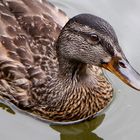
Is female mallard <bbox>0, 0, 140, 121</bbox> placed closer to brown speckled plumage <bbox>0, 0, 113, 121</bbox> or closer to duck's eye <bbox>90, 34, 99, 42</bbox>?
brown speckled plumage <bbox>0, 0, 113, 121</bbox>

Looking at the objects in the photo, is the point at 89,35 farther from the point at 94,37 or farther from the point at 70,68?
the point at 70,68

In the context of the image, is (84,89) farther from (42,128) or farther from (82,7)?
(82,7)

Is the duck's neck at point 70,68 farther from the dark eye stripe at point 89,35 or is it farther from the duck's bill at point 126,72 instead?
the duck's bill at point 126,72

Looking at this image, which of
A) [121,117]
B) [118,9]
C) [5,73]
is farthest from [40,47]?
[118,9]

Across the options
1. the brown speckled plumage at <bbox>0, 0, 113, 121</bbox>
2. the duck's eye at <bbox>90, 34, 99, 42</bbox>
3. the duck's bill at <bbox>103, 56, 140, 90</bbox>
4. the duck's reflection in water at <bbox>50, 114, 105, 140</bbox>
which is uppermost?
the duck's eye at <bbox>90, 34, 99, 42</bbox>

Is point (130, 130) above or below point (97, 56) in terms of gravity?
A: below

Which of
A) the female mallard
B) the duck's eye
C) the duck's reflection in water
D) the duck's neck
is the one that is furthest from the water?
the duck's eye
